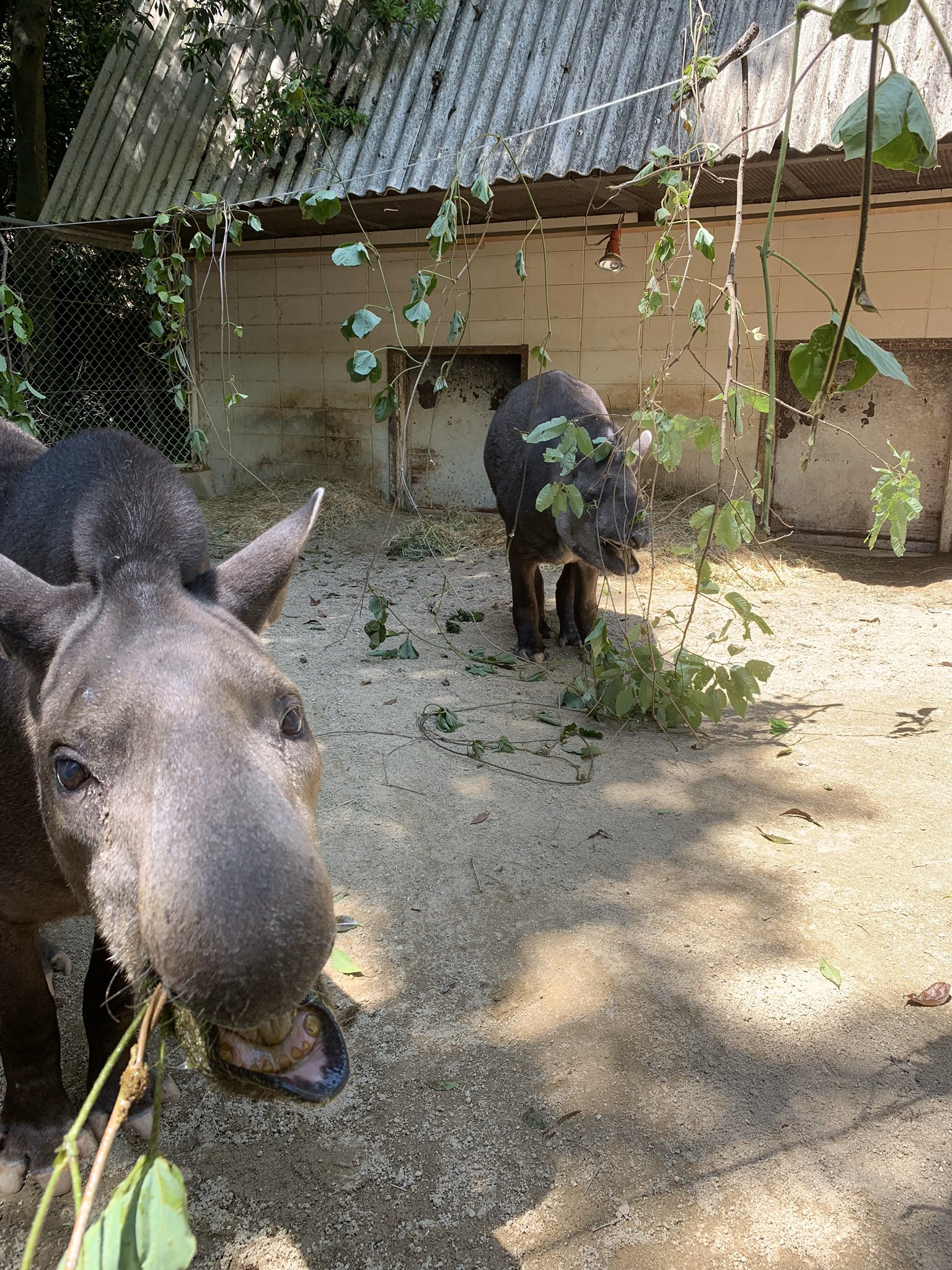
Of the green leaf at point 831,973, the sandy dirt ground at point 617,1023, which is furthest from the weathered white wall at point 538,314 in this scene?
the green leaf at point 831,973

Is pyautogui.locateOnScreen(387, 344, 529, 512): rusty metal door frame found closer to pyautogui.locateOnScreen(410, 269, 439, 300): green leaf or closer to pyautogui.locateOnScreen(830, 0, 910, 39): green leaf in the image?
pyautogui.locateOnScreen(410, 269, 439, 300): green leaf

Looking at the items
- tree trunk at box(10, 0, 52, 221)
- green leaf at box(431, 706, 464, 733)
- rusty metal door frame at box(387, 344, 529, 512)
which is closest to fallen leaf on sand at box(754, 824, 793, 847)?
green leaf at box(431, 706, 464, 733)

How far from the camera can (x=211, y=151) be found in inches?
380

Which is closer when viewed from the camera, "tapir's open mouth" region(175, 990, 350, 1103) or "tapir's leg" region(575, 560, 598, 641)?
"tapir's open mouth" region(175, 990, 350, 1103)

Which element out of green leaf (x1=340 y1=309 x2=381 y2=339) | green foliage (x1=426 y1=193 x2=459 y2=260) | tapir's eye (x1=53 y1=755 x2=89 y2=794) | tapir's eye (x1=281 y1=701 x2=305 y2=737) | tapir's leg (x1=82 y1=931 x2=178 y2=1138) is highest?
green foliage (x1=426 y1=193 x2=459 y2=260)

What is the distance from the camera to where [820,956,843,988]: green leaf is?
2875mm

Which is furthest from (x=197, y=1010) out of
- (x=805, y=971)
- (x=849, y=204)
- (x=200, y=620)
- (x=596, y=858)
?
(x=849, y=204)

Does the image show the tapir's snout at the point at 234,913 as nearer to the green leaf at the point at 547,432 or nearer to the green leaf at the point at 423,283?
the green leaf at the point at 423,283

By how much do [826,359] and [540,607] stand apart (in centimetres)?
527

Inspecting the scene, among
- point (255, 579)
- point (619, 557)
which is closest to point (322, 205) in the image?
point (255, 579)

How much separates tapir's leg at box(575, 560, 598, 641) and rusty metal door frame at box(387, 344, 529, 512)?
3884 millimetres

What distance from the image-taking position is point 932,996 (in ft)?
9.11

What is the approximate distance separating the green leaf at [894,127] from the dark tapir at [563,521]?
4.22 m

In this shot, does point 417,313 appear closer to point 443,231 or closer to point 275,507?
point 443,231
